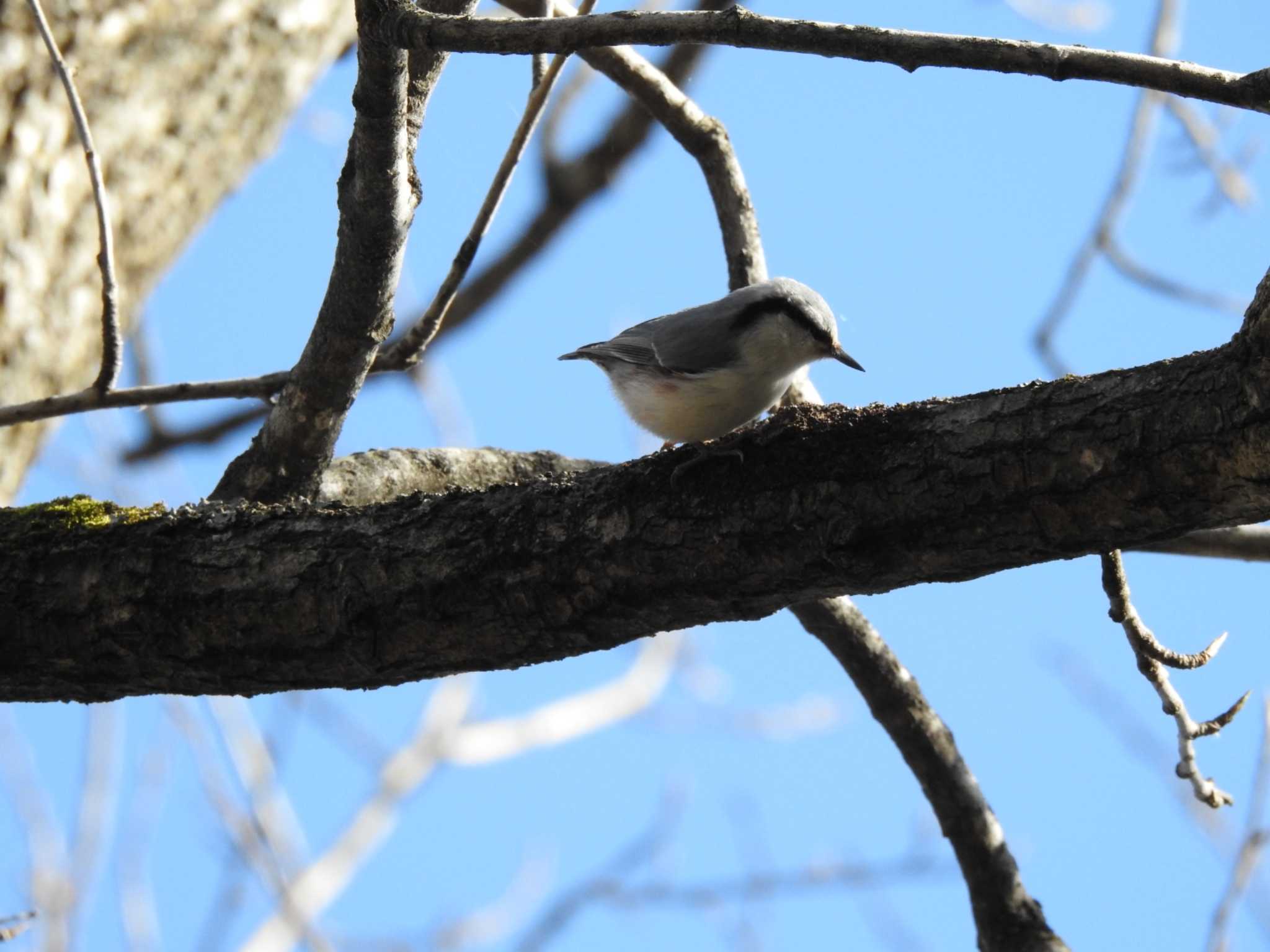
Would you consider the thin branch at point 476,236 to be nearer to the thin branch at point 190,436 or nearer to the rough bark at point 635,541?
the rough bark at point 635,541

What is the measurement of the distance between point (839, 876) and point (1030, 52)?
17.0ft

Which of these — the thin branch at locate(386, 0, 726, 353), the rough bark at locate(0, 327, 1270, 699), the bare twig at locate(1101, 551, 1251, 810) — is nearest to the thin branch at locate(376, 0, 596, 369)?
the rough bark at locate(0, 327, 1270, 699)

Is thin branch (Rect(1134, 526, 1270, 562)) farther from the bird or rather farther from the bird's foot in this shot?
the bird's foot

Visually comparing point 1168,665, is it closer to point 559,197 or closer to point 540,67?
point 540,67

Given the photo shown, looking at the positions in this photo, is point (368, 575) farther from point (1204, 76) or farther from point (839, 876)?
point (839, 876)

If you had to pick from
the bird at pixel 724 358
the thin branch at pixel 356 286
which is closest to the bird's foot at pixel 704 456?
the thin branch at pixel 356 286

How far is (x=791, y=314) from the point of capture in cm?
349

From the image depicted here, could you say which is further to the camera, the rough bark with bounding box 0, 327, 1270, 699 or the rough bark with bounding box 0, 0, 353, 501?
the rough bark with bounding box 0, 0, 353, 501

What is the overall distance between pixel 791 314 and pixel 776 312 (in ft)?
0.15

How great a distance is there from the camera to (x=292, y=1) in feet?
14.5

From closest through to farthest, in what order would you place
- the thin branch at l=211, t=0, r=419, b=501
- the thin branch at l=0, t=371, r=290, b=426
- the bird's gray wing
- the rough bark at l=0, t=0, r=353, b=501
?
the thin branch at l=211, t=0, r=419, b=501 < the thin branch at l=0, t=371, r=290, b=426 < the bird's gray wing < the rough bark at l=0, t=0, r=353, b=501

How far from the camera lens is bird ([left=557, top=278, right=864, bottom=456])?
3279 millimetres

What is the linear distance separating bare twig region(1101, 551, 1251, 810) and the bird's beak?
56.5 inches

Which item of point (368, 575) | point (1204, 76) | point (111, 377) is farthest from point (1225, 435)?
point (111, 377)
